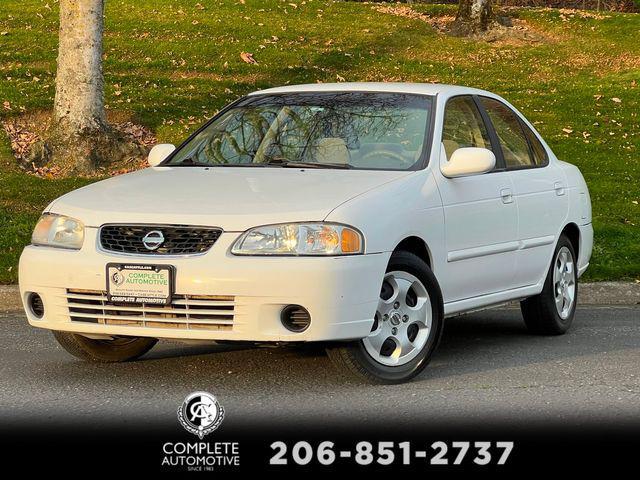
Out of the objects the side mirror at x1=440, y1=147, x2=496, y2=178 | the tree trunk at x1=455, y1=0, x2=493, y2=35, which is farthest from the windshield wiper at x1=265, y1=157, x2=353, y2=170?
the tree trunk at x1=455, y1=0, x2=493, y2=35

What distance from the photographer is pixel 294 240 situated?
6484 mm

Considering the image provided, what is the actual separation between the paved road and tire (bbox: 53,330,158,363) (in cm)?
7

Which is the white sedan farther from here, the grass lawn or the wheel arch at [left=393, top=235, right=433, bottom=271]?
the grass lawn

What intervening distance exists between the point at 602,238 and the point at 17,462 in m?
8.37

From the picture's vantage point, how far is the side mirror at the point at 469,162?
7.41m

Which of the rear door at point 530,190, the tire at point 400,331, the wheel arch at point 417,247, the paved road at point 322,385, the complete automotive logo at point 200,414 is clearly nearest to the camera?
the complete automotive logo at point 200,414

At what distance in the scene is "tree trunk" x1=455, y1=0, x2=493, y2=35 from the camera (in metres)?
27.0

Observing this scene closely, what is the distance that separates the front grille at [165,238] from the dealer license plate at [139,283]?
0.11 m

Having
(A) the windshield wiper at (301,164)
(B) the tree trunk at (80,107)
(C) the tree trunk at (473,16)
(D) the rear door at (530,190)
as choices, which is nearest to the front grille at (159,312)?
(A) the windshield wiper at (301,164)

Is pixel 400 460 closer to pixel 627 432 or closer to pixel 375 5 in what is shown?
pixel 627 432

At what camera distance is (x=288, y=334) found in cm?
649

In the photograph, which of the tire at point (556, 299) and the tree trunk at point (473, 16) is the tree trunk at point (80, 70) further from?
the tree trunk at point (473, 16)

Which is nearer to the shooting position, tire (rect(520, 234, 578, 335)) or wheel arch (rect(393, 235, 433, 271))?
wheel arch (rect(393, 235, 433, 271))

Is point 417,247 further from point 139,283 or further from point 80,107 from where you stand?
point 80,107
